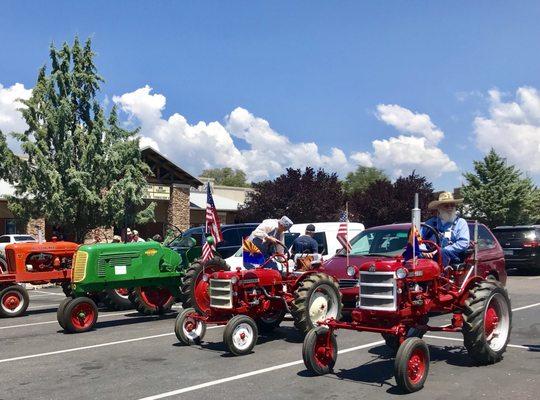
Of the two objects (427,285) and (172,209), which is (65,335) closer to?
Answer: (427,285)

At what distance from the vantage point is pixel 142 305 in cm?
1166

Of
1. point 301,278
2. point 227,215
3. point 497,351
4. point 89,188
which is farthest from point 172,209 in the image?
point 497,351

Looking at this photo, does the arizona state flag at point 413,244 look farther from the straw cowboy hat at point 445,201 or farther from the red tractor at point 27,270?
the red tractor at point 27,270

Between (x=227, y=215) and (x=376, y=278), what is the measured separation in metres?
35.7

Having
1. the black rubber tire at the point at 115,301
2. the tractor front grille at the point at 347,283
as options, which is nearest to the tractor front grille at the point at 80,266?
the black rubber tire at the point at 115,301

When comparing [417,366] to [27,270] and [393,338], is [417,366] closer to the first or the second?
[393,338]

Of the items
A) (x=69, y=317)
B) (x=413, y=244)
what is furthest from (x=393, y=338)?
(x=69, y=317)

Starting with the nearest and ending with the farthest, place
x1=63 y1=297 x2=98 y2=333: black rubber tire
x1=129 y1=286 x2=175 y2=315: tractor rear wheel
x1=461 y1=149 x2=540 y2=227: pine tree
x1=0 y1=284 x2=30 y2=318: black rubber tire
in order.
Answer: x1=63 y1=297 x2=98 y2=333: black rubber tire, x1=129 y1=286 x2=175 y2=315: tractor rear wheel, x1=0 y1=284 x2=30 y2=318: black rubber tire, x1=461 y1=149 x2=540 y2=227: pine tree

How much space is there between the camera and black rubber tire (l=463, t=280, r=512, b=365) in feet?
21.7

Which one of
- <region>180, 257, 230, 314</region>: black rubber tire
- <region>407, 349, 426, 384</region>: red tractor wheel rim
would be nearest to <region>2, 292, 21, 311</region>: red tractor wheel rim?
<region>180, 257, 230, 314</region>: black rubber tire

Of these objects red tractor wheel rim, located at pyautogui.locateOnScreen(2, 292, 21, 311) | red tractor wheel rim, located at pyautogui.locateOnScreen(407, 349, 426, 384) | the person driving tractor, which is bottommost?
red tractor wheel rim, located at pyautogui.locateOnScreen(407, 349, 426, 384)

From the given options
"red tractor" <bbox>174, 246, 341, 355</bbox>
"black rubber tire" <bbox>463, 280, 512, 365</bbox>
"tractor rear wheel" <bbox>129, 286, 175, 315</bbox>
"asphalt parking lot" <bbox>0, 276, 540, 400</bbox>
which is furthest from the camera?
"tractor rear wheel" <bbox>129, 286, 175, 315</bbox>

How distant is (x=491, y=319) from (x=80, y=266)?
7019mm

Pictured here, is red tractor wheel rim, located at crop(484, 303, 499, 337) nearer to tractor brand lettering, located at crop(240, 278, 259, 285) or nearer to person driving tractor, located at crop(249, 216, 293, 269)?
tractor brand lettering, located at crop(240, 278, 259, 285)
